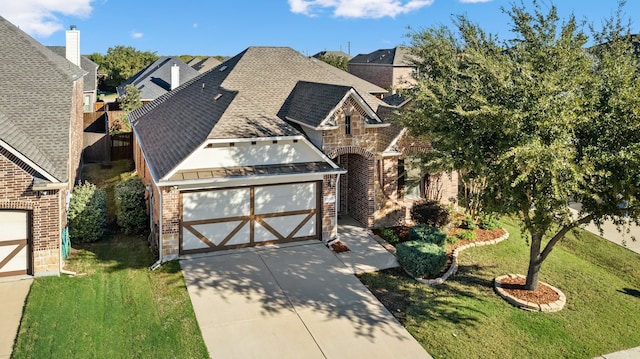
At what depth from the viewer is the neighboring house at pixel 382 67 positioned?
6169 centimetres

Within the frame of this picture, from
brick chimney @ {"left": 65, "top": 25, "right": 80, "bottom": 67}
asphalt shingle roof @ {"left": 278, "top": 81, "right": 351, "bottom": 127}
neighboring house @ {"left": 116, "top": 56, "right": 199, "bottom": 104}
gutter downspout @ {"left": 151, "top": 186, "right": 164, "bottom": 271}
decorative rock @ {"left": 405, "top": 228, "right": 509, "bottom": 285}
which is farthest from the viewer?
neighboring house @ {"left": 116, "top": 56, "right": 199, "bottom": 104}

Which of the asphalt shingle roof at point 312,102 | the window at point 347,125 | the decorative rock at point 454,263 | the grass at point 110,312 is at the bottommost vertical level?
the grass at point 110,312

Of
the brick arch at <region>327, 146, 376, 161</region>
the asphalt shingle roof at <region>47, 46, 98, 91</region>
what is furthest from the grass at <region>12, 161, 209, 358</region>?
the asphalt shingle roof at <region>47, 46, 98, 91</region>

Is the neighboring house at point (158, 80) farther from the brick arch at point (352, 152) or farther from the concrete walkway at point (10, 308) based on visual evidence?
the concrete walkway at point (10, 308)

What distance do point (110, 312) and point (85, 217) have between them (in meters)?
5.16

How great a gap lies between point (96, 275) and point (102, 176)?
513 inches

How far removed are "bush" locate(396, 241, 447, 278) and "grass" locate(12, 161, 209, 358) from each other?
19.4ft

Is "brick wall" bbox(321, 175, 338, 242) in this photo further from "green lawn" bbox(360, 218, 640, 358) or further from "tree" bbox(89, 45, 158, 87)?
"tree" bbox(89, 45, 158, 87)

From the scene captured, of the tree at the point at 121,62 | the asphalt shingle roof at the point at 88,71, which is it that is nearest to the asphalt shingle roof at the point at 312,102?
the asphalt shingle roof at the point at 88,71

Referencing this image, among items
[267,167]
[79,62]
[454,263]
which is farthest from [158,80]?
[454,263]

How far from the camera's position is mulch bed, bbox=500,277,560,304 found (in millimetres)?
12702

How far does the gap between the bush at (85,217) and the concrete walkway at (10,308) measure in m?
2.80

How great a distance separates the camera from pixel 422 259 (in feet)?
44.8

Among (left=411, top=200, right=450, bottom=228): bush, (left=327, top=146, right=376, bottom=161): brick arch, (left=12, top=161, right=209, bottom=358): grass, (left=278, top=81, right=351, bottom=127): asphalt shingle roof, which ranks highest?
(left=278, top=81, right=351, bottom=127): asphalt shingle roof
